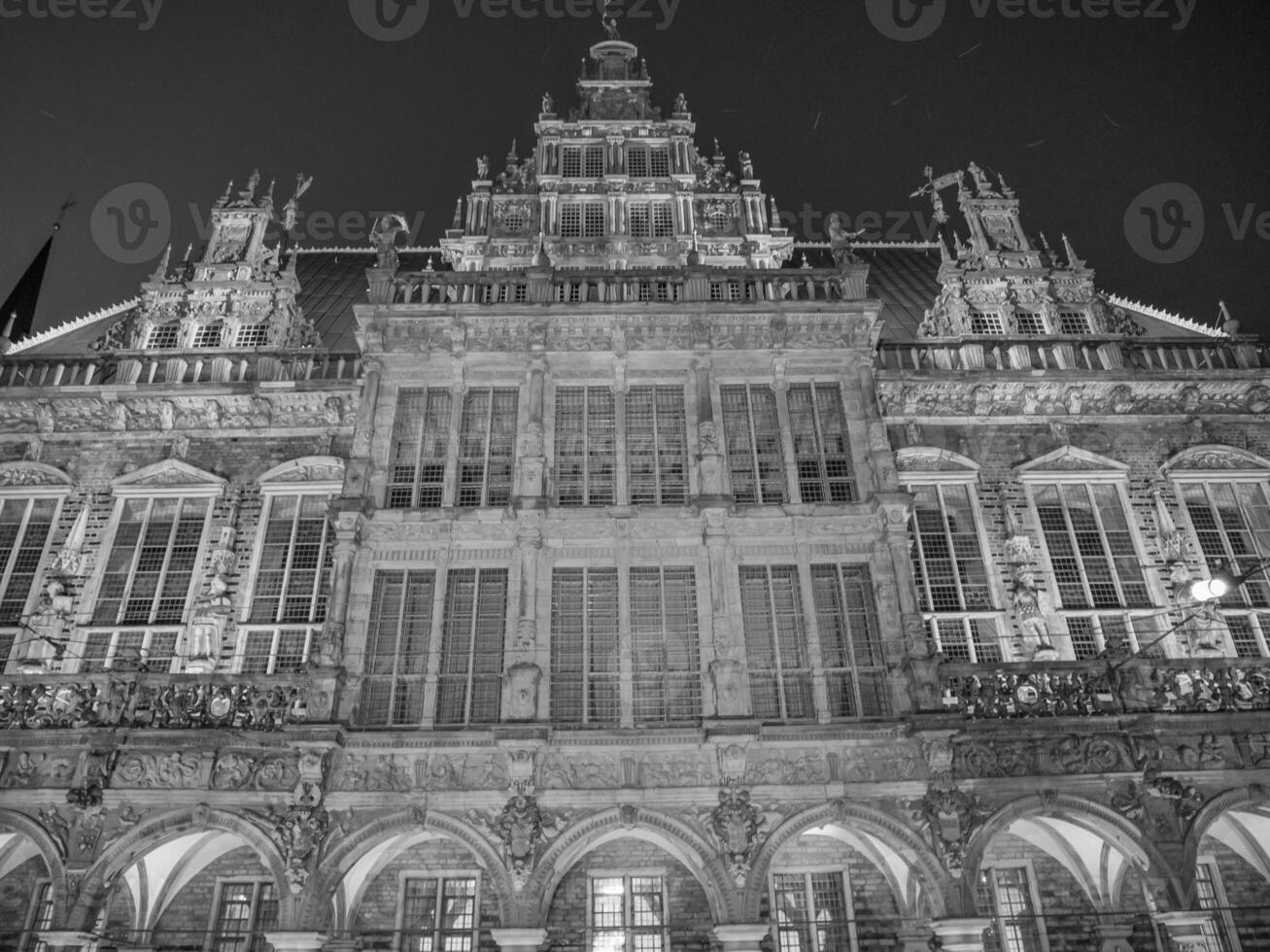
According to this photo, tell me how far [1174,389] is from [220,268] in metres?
23.3

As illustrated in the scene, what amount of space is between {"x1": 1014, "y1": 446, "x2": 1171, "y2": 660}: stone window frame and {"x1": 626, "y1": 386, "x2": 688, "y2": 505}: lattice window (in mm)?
7568

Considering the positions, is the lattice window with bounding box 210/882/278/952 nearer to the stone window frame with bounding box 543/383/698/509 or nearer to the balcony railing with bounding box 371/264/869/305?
the stone window frame with bounding box 543/383/698/509

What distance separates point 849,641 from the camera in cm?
1778

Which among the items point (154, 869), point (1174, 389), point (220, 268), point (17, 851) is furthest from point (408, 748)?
point (1174, 389)

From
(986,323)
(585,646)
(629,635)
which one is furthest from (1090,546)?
(585,646)

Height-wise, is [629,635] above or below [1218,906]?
above

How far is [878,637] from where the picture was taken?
17734mm

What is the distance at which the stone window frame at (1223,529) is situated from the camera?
19577 millimetres

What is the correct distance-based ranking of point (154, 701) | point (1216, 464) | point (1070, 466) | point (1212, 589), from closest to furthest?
point (1212, 589) → point (154, 701) → point (1070, 466) → point (1216, 464)

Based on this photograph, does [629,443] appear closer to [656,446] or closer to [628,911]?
[656,446]

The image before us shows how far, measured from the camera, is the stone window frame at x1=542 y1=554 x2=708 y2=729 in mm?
16922

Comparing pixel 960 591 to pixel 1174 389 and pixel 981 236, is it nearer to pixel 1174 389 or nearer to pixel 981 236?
pixel 1174 389

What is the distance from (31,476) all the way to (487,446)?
401 inches

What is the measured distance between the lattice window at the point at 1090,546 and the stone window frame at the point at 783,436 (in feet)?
15.3
